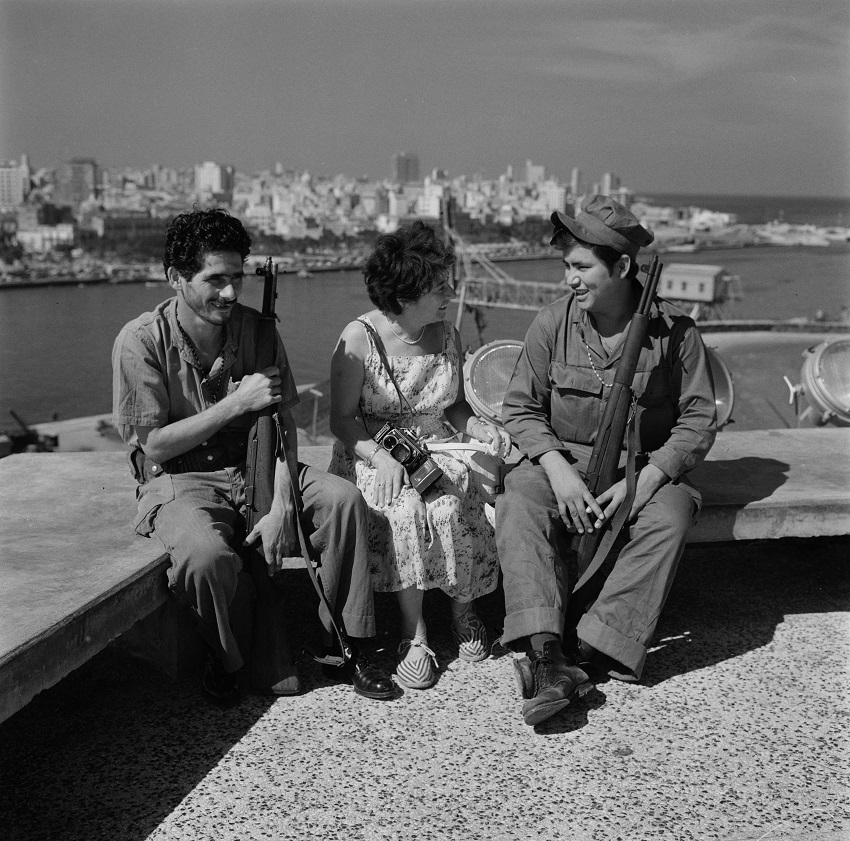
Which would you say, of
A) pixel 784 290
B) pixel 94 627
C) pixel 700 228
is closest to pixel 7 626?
pixel 94 627

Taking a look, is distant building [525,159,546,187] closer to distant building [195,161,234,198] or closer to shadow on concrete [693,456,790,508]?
distant building [195,161,234,198]

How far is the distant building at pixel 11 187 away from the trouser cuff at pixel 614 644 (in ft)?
370

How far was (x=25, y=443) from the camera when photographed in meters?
20.6

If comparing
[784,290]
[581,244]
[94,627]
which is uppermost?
[581,244]

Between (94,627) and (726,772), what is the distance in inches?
58.1

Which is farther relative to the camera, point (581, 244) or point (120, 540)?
point (581, 244)

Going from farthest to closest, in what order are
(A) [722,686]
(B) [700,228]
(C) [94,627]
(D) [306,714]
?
(B) [700,228]
(A) [722,686]
(D) [306,714]
(C) [94,627]

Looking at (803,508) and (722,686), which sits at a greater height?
(803,508)

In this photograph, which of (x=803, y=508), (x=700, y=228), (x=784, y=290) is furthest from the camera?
(x=700, y=228)

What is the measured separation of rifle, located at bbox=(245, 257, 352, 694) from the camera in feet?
9.05

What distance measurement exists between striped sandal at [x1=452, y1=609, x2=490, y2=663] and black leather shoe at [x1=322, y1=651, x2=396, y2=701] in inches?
10.7

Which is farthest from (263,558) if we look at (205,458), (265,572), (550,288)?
(550,288)

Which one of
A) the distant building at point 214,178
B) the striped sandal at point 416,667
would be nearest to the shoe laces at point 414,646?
the striped sandal at point 416,667

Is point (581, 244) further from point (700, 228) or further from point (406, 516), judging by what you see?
point (700, 228)
